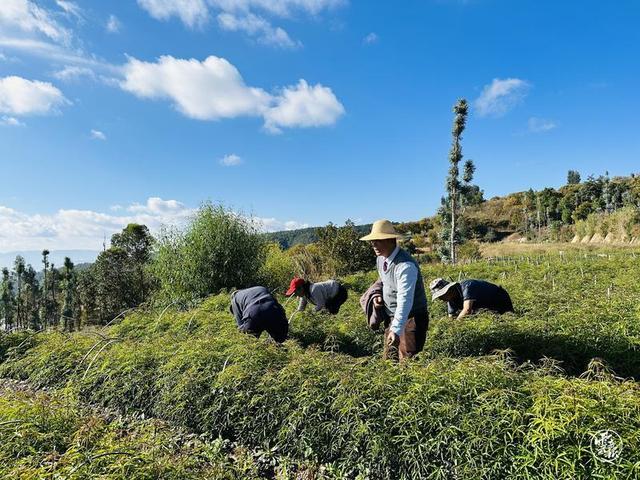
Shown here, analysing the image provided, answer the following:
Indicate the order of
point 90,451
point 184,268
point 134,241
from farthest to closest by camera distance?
point 134,241 → point 184,268 → point 90,451

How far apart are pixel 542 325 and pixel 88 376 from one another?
13.2 feet

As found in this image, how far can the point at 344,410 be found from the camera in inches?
81.0

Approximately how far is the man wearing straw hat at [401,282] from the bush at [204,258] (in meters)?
9.51

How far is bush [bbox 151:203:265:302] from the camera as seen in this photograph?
12320 millimetres

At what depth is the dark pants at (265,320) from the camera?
4051 millimetres

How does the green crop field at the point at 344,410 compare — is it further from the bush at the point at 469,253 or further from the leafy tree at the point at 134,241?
the leafy tree at the point at 134,241

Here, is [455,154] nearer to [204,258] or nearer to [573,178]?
[204,258]

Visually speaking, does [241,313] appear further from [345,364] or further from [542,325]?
[542,325]

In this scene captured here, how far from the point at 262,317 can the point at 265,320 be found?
0.04m

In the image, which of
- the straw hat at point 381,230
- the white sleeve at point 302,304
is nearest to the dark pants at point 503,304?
the straw hat at point 381,230

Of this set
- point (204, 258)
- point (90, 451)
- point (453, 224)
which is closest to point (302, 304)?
point (90, 451)

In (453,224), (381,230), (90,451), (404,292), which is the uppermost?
(453,224)

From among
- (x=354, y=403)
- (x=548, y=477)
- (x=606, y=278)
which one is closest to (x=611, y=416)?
(x=548, y=477)

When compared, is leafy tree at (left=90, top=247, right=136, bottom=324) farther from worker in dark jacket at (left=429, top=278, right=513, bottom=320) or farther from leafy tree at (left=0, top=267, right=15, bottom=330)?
worker in dark jacket at (left=429, top=278, right=513, bottom=320)
